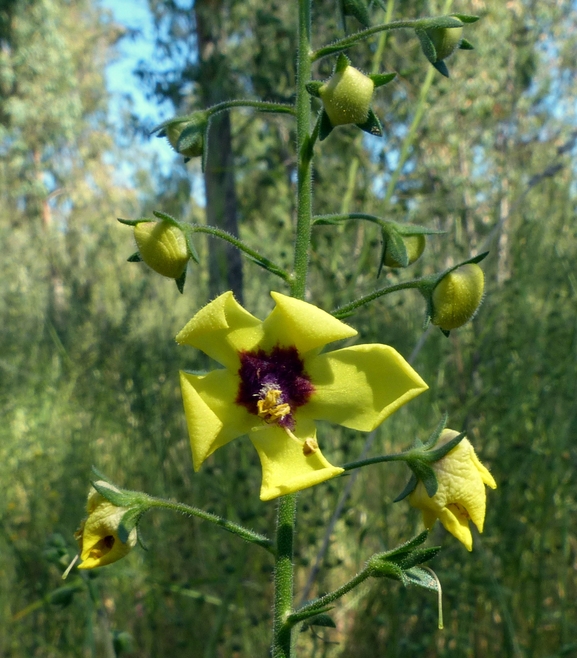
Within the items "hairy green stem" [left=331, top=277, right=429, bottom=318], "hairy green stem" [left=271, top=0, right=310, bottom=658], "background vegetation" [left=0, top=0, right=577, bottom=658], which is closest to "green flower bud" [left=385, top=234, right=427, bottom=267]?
"hairy green stem" [left=331, top=277, right=429, bottom=318]

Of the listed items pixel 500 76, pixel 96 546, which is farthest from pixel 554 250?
pixel 500 76

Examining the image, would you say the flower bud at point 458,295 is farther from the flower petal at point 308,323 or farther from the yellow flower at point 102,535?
the yellow flower at point 102,535

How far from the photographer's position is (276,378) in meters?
1.86

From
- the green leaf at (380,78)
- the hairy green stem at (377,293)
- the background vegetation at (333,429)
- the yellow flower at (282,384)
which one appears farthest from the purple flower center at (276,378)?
the background vegetation at (333,429)

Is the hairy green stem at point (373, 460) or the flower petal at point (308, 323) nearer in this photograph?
the flower petal at point (308, 323)

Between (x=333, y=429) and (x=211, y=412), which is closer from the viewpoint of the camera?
(x=211, y=412)

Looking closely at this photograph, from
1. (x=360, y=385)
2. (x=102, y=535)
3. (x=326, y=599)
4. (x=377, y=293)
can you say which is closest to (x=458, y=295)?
(x=377, y=293)

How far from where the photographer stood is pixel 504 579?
12.0 ft

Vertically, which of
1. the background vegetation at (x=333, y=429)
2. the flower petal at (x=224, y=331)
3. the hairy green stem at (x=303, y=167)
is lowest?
the background vegetation at (x=333, y=429)

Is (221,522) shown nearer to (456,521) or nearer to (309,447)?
(309,447)

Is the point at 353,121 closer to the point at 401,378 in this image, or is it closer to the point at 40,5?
the point at 401,378

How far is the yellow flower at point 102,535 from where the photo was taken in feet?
5.65

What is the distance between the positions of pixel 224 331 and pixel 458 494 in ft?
2.34

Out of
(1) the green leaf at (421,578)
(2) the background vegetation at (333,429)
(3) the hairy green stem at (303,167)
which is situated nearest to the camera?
(1) the green leaf at (421,578)
